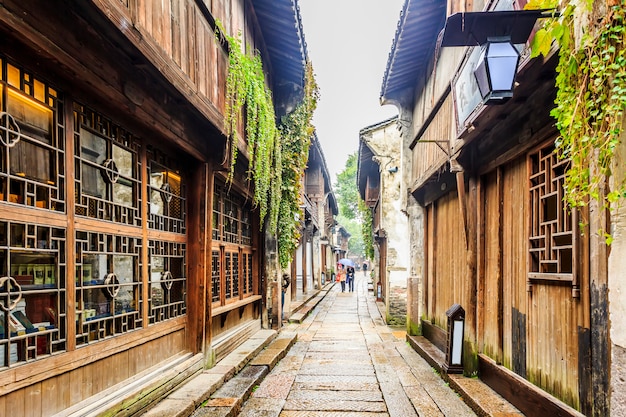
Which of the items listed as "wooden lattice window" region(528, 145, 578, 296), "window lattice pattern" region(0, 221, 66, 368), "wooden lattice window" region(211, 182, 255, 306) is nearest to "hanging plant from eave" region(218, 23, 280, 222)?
"wooden lattice window" region(211, 182, 255, 306)

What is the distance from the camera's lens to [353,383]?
7.45 metres

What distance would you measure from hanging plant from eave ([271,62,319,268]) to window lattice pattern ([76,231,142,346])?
6.38 metres

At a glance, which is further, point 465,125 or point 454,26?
point 465,125

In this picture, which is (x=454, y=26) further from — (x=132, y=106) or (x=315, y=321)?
(x=315, y=321)

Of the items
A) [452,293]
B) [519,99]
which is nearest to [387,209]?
[452,293]

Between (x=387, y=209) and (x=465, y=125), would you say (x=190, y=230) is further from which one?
(x=387, y=209)

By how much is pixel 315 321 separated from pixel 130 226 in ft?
35.2

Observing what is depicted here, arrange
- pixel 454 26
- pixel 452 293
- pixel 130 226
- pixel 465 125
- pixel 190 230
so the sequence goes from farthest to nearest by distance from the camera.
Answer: pixel 452 293 → pixel 190 230 → pixel 465 125 → pixel 130 226 → pixel 454 26

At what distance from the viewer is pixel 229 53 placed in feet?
22.1

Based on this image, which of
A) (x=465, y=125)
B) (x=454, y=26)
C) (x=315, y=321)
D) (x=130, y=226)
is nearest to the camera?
(x=454, y=26)

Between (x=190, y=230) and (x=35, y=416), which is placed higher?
(x=190, y=230)

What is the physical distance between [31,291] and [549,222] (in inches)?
186

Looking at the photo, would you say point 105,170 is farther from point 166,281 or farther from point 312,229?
point 312,229

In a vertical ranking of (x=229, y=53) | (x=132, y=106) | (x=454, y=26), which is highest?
(x=229, y=53)
